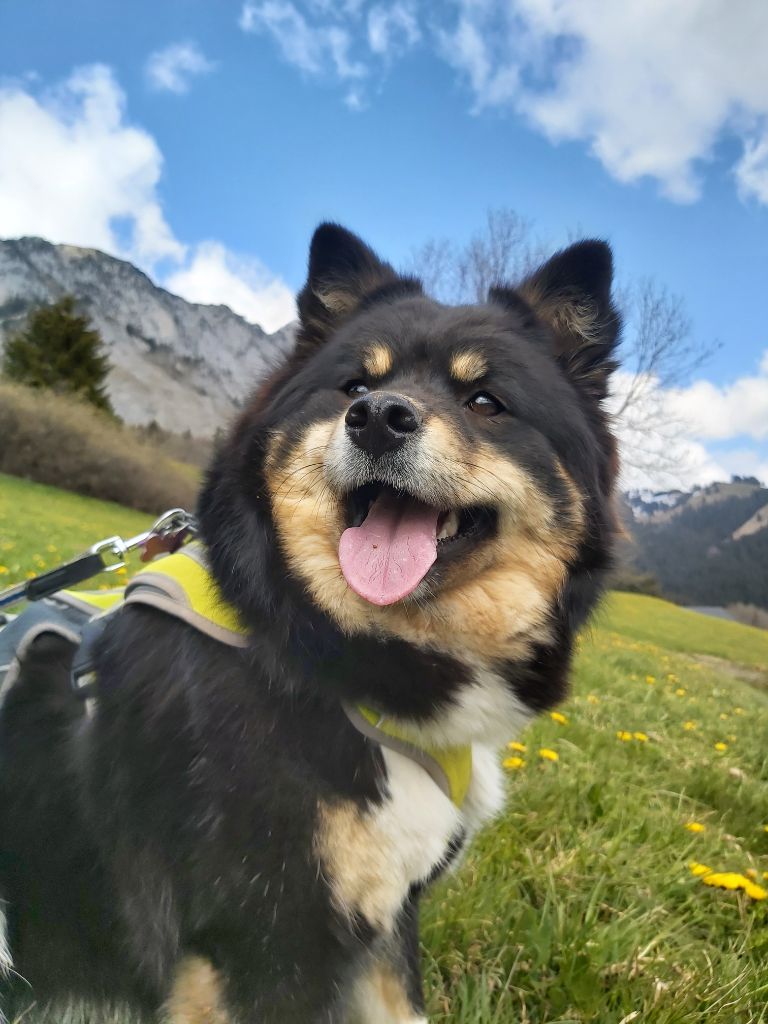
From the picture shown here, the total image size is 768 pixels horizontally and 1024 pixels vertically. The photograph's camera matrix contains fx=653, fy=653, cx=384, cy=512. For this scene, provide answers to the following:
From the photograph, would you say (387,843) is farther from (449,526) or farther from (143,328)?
(143,328)

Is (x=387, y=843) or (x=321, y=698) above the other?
(x=321, y=698)

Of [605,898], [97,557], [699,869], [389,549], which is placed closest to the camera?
[389,549]

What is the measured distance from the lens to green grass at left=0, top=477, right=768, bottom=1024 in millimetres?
2047

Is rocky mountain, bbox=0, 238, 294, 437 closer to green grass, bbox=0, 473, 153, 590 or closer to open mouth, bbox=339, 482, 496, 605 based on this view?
green grass, bbox=0, 473, 153, 590

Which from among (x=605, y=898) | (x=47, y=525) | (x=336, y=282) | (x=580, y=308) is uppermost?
(x=580, y=308)

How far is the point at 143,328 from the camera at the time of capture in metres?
93.9

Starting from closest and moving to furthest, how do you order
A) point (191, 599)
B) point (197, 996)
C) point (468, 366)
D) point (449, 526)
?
point (197, 996)
point (191, 599)
point (449, 526)
point (468, 366)

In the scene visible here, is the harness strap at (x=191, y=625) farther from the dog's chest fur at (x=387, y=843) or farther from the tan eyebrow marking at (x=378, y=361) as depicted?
the tan eyebrow marking at (x=378, y=361)

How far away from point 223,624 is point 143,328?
102 metres

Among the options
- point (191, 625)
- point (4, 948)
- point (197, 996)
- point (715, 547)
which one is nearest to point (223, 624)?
point (191, 625)

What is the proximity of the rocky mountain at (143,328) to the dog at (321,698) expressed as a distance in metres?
62.6

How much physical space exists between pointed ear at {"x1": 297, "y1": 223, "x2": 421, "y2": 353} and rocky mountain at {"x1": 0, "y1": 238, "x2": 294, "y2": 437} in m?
62.0

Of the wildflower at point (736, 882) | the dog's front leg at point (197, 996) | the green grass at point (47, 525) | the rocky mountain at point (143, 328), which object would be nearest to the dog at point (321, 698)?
the dog's front leg at point (197, 996)

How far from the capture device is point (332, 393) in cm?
225
